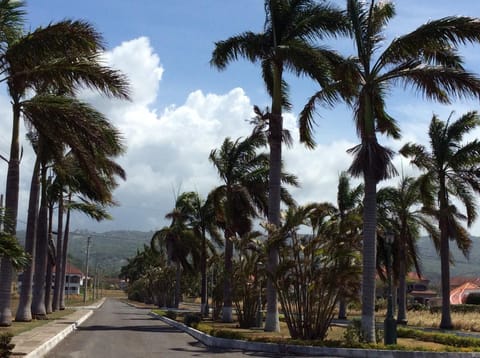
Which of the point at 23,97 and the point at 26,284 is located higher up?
the point at 23,97

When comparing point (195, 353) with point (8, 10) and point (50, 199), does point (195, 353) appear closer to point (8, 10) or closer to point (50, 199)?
point (8, 10)

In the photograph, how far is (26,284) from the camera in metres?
26.2

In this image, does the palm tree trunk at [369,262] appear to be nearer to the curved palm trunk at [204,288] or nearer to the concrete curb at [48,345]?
the concrete curb at [48,345]

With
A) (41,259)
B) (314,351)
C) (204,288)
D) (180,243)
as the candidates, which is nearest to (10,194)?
(314,351)

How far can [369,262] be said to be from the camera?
19.9 meters

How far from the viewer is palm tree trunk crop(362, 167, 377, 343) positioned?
64.6 feet

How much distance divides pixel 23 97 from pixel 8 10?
478 centimetres

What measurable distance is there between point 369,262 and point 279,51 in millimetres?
9015

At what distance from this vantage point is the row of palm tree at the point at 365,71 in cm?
1988

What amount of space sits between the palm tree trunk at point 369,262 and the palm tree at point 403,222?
1606cm

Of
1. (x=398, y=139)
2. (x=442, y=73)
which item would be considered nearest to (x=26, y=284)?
(x=398, y=139)

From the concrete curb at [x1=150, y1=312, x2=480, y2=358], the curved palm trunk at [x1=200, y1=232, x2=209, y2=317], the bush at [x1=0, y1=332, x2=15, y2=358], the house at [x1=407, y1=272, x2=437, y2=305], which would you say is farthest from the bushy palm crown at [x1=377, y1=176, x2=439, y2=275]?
the house at [x1=407, y1=272, x2=437, y2=305]

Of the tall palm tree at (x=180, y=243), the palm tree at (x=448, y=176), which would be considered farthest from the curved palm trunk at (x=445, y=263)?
the tall palm tree at (x=180, y=243)

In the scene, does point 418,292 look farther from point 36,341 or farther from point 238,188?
point 36,341
